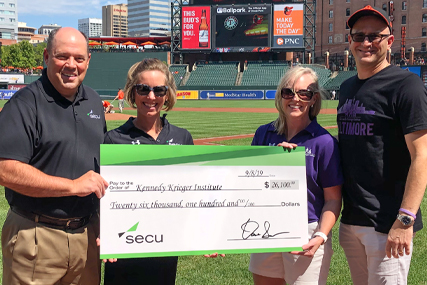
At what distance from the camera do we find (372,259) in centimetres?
281

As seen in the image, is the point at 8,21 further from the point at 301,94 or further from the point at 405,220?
the point at 405,220

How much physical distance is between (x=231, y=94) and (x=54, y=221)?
50261mm

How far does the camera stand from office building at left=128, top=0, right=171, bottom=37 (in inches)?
7057

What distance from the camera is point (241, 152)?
2.91 metres

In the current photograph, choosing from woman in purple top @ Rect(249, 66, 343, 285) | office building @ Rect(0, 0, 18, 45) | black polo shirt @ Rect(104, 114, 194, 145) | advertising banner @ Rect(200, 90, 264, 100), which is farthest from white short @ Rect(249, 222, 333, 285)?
office building @ Rect(0, 0, 18, 45)

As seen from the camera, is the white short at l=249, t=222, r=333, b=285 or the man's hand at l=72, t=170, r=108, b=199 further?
the white short at l=249, t=222, r=333, b=285

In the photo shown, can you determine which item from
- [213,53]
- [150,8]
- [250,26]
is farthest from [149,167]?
[150,8]

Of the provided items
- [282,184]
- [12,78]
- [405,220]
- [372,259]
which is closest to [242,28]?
[12,78]

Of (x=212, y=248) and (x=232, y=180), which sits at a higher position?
(x=232, y=180)

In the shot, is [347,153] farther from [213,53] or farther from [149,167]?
[213,53]

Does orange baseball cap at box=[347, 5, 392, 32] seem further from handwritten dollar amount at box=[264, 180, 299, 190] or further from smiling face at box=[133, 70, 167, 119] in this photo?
smiling face at box=[133, 70, 167, 119]

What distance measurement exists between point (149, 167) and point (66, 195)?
551mm

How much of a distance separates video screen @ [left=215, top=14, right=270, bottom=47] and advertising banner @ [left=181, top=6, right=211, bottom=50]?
145 centimetres

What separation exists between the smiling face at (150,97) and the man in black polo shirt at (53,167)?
0.36m
